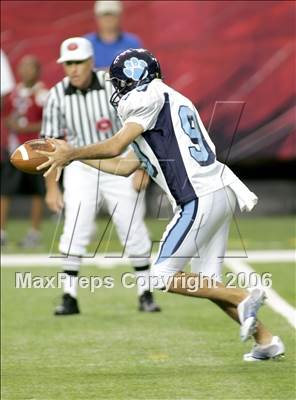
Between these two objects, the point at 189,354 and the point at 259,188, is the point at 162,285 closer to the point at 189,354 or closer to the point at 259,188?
the point at 189,354

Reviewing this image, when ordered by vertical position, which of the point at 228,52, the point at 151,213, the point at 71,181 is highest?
the point at 228,52

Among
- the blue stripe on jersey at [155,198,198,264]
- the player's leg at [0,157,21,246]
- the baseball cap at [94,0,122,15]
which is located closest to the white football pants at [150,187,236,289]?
the blue stripe on jersey at [155,198,198,264]

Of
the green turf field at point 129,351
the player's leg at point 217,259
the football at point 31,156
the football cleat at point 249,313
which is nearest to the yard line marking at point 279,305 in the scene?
the green turf field at point 129,351

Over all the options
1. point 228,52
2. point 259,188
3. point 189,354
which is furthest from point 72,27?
point 189,354

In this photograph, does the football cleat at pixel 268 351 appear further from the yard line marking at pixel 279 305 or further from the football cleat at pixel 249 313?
the yard line marking at pixel 279 305

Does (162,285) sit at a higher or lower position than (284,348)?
higher

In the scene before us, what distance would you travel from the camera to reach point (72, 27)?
1259cm

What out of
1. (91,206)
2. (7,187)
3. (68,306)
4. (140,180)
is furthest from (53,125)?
(7,187)

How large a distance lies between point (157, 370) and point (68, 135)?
7.64 ft

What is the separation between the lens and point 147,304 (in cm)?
784

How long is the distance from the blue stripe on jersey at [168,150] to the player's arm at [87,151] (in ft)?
0.83

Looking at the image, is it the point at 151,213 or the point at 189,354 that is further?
the point at 151,213

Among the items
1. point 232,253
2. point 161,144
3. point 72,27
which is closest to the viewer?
point 161,144

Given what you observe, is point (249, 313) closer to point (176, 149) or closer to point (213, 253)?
point (213, 253)
